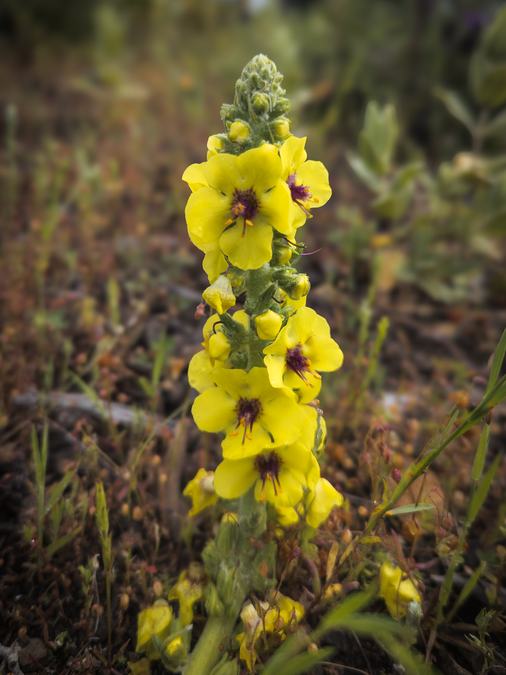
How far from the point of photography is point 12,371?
2361 mm

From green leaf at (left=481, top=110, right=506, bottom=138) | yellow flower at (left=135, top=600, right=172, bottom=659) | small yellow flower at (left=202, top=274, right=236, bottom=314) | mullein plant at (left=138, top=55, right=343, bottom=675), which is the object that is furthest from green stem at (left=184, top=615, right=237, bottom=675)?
green leaf at (left=481, top=110, right=506, bottom=138)

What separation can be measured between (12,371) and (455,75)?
457 centimetres

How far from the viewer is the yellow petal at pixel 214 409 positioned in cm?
145

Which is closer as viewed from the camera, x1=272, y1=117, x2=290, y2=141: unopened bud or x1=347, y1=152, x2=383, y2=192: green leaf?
x1=272, y1=117, x2=290, y2=141: unopened bud

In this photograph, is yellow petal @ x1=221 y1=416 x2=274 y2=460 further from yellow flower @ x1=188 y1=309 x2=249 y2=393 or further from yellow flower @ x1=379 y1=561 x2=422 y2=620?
yellow flower @ x1=379 y1=561 x2=422 y2=620

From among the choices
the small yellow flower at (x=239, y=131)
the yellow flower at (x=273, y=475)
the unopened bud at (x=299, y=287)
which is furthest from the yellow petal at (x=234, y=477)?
the small yellow flower at (x=239, y=131)

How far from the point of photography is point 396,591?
1.58 metres

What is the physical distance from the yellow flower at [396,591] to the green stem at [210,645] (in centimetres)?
45

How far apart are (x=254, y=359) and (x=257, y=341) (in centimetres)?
6

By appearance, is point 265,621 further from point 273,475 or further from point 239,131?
point 239,131

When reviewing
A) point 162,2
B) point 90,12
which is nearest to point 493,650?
point 90,12

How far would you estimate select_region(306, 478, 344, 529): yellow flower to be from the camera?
1568mm

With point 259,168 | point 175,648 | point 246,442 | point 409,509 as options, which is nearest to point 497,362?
point 409,509

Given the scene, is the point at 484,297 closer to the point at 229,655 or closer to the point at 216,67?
the point at 229,655
